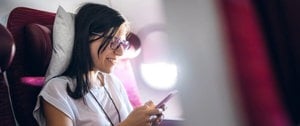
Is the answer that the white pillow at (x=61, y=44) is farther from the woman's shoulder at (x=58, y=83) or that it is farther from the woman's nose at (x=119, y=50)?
the woman's nose at (x=119, y=50)

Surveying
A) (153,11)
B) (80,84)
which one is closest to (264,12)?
(80,84)

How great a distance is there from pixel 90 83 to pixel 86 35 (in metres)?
0.14

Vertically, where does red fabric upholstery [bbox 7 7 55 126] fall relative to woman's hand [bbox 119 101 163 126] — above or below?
above

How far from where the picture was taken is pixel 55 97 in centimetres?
89

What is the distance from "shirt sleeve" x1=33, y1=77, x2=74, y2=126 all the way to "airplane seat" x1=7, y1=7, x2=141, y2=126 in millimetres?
59

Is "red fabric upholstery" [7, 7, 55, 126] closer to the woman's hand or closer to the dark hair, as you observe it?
the dark hair

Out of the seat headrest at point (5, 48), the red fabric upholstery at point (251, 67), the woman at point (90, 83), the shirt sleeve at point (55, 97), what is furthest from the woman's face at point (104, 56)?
the red fabric upholstery at point (251, 67)

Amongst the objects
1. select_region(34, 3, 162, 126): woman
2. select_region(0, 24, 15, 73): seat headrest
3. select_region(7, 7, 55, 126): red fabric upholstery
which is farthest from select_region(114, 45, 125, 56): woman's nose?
select_region(0, 24, 15, 73): seat headrest

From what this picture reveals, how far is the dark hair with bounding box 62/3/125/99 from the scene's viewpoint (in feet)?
3.16

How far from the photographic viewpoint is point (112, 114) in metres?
1.04

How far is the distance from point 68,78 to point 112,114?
178 millimetres

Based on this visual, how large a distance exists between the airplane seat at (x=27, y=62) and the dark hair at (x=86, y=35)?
0.08 metres

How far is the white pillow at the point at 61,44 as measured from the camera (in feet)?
3.14

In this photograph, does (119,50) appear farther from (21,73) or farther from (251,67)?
(251,67)
